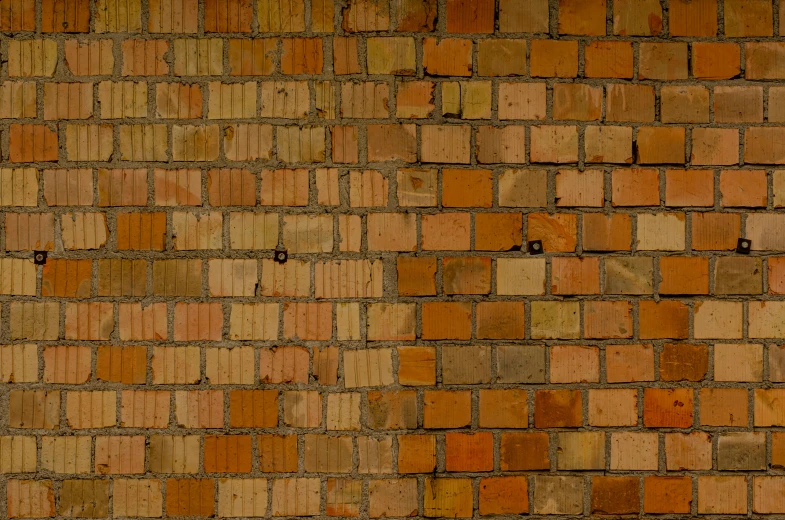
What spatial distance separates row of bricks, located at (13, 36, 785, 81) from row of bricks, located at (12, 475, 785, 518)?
3.16 ft

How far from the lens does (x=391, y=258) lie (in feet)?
5.54

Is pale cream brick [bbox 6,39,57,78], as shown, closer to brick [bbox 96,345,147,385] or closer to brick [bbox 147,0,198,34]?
brick [bbox 147,0,198,34]

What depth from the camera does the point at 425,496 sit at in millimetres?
1692

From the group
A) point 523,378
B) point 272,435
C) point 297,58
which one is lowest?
point 272,435

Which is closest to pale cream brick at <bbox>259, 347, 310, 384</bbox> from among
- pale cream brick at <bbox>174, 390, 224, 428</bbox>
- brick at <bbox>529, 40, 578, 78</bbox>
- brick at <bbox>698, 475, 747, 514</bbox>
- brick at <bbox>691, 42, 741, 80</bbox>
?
pale cream brick at <bbox>174, 390, 224, 428</bbox>

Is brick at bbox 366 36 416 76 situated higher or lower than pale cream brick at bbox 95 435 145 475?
higher

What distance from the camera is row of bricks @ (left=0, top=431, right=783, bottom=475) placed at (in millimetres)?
1684

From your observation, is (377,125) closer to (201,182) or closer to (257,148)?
(257,148)

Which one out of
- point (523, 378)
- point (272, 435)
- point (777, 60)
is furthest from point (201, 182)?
point (777, 60)

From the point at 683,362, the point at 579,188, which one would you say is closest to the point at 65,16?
the point at 579,188

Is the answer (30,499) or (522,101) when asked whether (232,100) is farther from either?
(30,499)

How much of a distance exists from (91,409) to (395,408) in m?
0.72

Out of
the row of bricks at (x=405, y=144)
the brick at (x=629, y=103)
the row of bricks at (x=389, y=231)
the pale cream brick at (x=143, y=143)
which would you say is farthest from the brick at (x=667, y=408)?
the pale cream brick at (x=143, y=143)

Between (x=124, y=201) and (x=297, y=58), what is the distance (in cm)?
53
